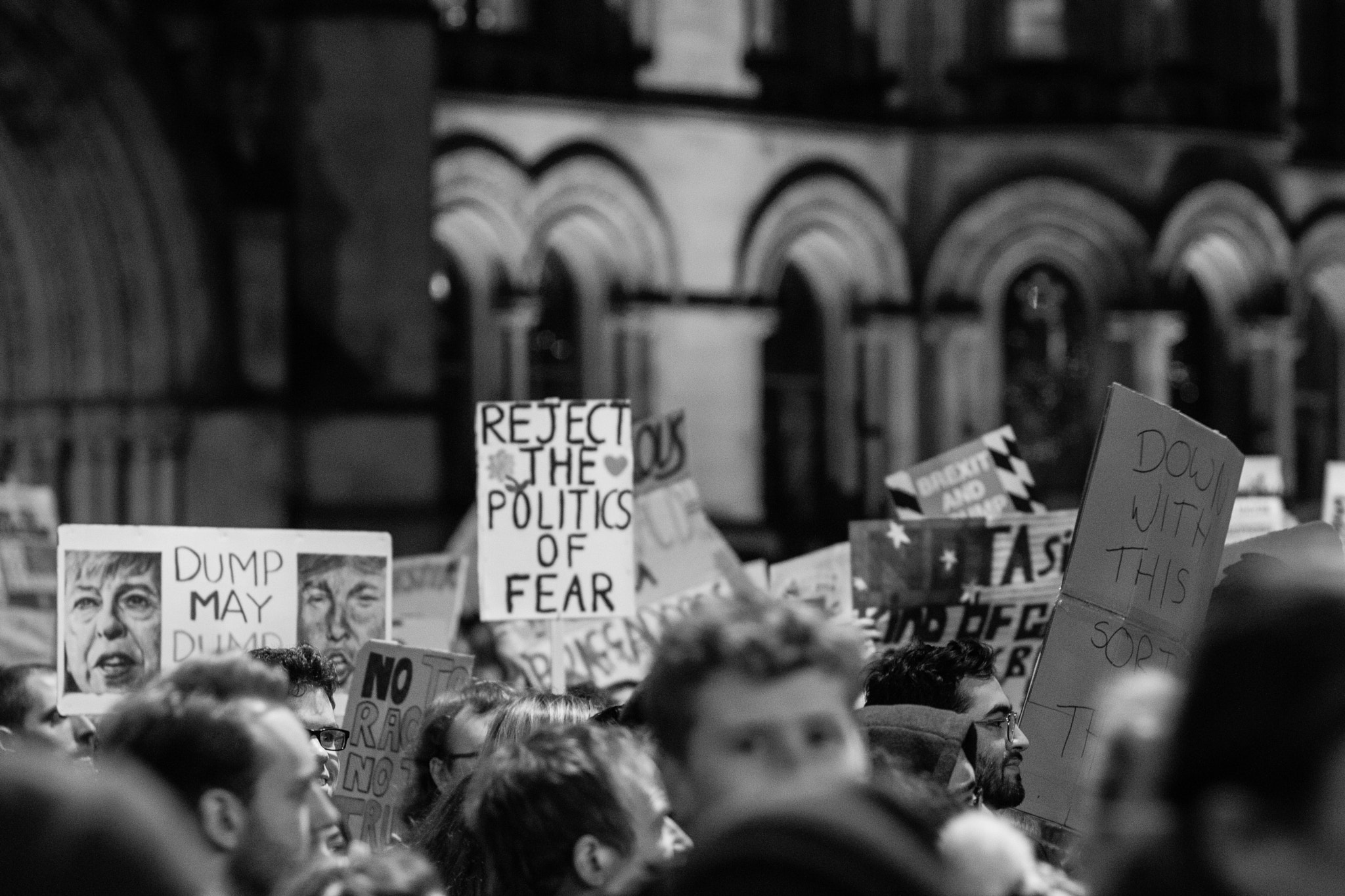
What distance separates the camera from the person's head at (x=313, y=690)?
6215mm

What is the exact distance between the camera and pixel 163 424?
17.5m

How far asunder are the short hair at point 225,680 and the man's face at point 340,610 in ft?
14.2

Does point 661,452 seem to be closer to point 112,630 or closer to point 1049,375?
point 112,630

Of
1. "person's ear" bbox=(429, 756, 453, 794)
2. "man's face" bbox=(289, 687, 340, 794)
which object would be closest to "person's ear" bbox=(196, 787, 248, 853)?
"person's ear" bbox=(429, 756, 453, 794)

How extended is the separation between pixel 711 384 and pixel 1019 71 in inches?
137

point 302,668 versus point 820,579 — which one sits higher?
point 302,668

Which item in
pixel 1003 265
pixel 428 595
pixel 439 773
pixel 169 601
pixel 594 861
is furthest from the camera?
pixel 1003 265

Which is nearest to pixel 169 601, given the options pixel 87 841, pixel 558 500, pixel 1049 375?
pixel 558 500

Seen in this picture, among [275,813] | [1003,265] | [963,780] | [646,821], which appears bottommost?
[963,780]

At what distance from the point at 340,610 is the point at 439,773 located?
213 centimetres

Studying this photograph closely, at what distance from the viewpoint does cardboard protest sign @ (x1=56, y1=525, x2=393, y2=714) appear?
751 centimetres

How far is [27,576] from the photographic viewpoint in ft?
38.0

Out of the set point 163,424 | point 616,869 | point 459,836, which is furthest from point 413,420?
point 616,869

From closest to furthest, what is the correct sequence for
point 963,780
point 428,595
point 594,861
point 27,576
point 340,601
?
1. point 594,861
2. point 963,780
3. point 340,601
4. point 428,595
5. point 27,576
